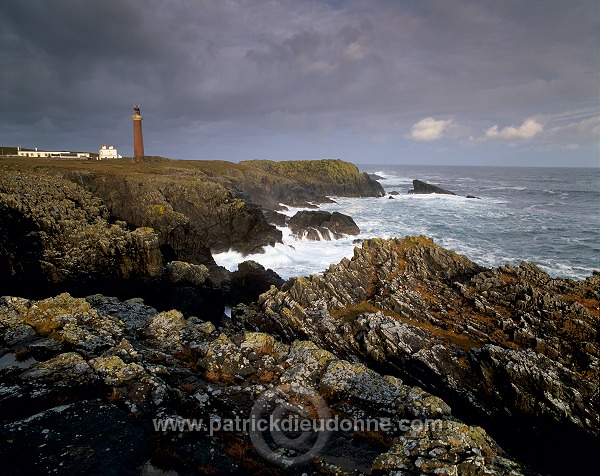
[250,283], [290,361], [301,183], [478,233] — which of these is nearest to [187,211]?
[250,283]

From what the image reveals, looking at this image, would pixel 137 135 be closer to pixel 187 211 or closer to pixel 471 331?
Answer: pixel 187 211

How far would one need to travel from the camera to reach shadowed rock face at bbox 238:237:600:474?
12.0 meters

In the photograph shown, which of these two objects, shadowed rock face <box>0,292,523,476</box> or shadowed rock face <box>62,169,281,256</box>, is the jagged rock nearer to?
shadowed rock face <box>62,169,281,256</box>

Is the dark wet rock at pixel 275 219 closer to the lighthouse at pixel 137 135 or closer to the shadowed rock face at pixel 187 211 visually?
the shadowed rock face at pixel 187 211

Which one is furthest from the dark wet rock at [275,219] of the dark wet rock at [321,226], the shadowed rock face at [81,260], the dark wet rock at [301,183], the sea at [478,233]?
the shadowed rock face at [81,260]

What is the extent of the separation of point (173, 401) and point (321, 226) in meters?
46.4

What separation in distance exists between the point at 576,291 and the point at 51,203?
4365 centimetres

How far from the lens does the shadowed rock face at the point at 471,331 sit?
12.0m

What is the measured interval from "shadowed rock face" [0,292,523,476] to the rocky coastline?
1.8 inches

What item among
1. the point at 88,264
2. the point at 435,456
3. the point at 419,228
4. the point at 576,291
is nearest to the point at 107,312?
the point at 88,264

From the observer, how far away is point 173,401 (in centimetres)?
948

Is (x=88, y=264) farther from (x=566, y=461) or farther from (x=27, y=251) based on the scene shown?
(x=566, y=461)

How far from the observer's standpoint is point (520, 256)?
43.1 meters

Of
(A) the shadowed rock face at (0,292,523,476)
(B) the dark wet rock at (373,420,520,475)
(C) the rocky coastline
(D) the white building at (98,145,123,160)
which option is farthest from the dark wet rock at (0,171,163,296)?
(D) the white building at (98,145,123,160)
